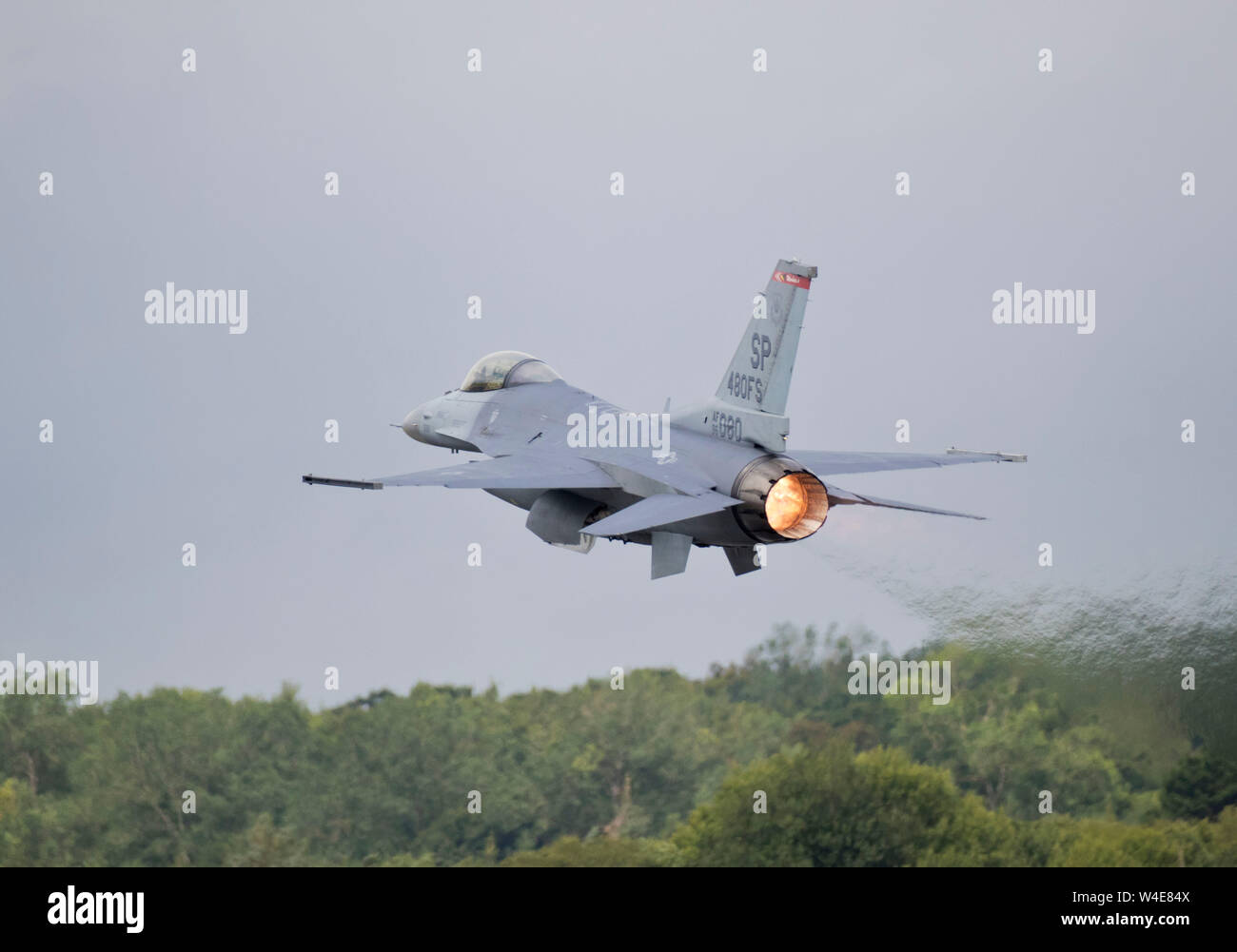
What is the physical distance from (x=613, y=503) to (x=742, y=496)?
347 centimetres

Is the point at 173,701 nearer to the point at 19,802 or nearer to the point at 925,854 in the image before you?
the point at 19,802

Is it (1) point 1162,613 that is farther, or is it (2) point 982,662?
(2) point 982,662

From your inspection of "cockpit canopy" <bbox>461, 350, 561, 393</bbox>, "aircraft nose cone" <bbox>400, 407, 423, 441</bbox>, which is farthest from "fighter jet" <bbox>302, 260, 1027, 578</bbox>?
"aircraft nose cone" <bbox>400, 407, 423, 441</bbox>

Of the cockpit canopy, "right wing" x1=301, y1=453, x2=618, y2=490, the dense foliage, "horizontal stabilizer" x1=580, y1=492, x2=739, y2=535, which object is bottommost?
the dense foliage

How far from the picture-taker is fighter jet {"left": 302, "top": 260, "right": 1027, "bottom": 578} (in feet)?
108

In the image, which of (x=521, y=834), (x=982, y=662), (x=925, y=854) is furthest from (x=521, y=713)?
(x=982, y=662)

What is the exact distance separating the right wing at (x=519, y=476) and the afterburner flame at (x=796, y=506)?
281 centimetres

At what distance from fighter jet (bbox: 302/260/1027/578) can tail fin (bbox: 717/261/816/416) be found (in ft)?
0.05

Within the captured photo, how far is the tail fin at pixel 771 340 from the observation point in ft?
112

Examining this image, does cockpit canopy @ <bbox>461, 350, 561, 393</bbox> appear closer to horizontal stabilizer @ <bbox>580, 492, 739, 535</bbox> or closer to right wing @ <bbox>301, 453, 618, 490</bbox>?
right wing @ <bbox>301, 453, 618, 490</bbox>

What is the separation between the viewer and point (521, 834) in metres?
67.8

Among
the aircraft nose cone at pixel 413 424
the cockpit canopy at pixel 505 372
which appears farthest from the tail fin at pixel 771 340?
the aircraft nose cone at pixel 413 424

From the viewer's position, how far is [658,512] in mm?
31953

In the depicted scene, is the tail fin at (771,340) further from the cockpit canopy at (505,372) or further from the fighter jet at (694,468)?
the cockpit canopy at (505,372)
